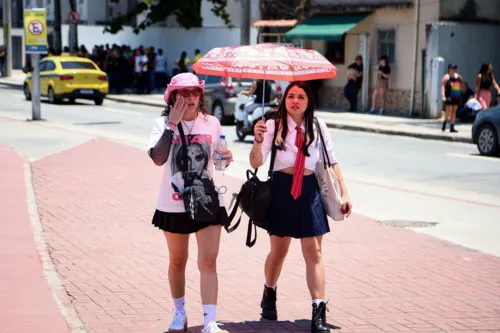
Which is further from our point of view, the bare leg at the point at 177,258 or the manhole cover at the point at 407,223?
the manhole cover at the point at 407,223

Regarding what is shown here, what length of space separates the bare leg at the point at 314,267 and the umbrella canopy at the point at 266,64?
111cm

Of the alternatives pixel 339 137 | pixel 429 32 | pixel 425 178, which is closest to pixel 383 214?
pixel 425 178

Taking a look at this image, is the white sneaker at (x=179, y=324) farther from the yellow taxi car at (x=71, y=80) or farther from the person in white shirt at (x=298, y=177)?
the yellow taxi car at (x=71, y=80)

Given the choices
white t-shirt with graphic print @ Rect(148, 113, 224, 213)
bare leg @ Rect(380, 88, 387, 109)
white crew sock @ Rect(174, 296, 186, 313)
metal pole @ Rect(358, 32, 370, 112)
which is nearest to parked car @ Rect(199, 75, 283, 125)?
bare leg @ Rect(380, 88, 387, 109)

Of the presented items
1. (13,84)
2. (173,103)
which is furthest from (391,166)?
(13,84)

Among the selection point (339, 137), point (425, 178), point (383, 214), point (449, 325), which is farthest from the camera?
point (339, 137)

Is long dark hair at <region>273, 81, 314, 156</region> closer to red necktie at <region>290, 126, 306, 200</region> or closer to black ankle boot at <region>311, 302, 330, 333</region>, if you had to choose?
red necktie at <region>290, 126, 306, 200</region>

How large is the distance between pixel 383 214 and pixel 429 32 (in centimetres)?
1803

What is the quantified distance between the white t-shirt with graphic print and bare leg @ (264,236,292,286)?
32.4 inches

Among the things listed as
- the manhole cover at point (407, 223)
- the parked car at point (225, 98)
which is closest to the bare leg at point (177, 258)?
the manhole cover at point (407, 223)

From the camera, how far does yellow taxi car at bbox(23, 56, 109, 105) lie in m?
33.1

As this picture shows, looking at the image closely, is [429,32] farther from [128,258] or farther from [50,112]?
[128,258]

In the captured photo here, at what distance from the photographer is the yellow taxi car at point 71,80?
33062 mm

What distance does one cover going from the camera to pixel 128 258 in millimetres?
9242
